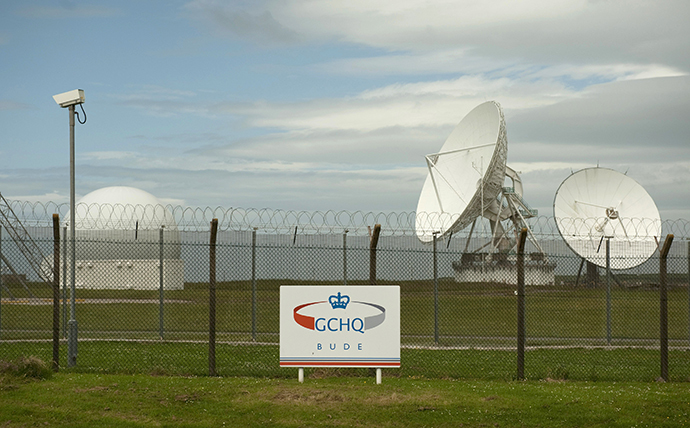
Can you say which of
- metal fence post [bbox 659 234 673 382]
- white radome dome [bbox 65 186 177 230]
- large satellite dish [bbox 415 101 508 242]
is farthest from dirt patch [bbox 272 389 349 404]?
white radome dome [bbox 65 186 177 230]

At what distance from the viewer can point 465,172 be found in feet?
108

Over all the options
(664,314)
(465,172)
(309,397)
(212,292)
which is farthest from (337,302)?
(465,172)

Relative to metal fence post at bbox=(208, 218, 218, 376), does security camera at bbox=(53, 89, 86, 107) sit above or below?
above

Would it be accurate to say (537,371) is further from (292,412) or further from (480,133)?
(480,133)

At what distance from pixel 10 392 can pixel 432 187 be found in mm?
27537

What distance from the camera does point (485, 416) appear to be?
8.20 m

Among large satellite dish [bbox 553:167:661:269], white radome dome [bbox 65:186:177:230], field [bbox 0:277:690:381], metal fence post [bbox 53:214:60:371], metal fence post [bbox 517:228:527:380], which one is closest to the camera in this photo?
metal fence post [bbox 53:214:60:371]

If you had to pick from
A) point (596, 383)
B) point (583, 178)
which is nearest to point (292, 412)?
point (596, 383)

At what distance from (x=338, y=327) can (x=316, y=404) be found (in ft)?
5.09

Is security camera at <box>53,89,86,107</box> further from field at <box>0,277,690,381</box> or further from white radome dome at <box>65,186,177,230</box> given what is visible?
white radome dome at <box>65,186,177,230</box>

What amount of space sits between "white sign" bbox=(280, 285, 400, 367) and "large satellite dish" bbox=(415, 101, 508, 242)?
20.5 m

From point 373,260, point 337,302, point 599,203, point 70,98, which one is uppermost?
point 70,98

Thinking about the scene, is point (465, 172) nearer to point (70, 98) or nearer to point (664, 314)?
point (664, 314)

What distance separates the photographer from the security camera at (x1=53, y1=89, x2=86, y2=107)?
11500 mm
